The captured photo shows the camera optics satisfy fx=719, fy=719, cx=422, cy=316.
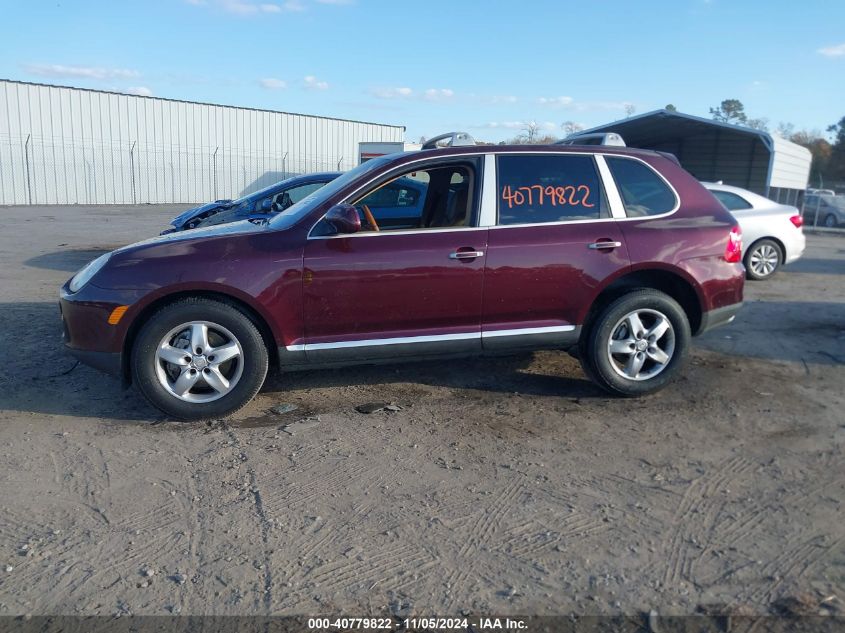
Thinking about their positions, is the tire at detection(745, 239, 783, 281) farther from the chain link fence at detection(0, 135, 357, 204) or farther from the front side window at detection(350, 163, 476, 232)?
the chain link fence at detection(0, 135, 357, 204)

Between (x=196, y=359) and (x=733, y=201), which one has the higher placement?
(x=733, y=201)

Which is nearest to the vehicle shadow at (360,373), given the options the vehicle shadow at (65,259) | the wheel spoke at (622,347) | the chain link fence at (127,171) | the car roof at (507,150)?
the wheel spoke at (622,347)

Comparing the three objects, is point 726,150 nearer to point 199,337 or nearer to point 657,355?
point 657,355

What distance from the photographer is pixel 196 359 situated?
477 cm

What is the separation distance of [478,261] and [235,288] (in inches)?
65.1

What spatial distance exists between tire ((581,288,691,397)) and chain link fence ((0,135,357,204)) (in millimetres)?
33291

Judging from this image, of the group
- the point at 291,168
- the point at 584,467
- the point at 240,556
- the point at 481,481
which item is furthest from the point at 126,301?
the point at 291,168

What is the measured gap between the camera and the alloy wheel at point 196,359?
4.75 metres

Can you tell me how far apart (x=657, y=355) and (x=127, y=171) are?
35.6 metres

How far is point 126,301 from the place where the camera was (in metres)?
4.66

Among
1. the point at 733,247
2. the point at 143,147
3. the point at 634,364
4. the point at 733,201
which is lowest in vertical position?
the point at 634,364

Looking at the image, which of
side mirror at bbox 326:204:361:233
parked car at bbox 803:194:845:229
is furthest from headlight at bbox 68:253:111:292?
parked car at bbox 803:194:845:229

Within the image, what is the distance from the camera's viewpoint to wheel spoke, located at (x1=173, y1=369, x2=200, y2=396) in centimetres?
476

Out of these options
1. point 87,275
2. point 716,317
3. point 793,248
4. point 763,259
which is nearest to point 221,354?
point 87,275
